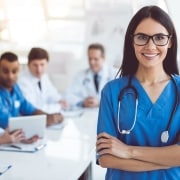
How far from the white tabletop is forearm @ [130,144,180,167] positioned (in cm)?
55

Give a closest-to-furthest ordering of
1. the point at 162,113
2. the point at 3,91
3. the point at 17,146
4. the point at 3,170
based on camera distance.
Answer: the point at 162,113 → the point at 3,170 → the point at 17,146 → the point at 3,91

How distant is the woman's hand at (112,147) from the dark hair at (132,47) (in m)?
0.23

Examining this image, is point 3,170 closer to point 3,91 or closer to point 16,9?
point 3,91

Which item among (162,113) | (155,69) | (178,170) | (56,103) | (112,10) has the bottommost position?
(56,103)

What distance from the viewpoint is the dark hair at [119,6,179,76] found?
1.12 meters

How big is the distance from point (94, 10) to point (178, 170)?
340 centimetres

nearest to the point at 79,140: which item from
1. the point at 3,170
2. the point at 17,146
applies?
the point at 17,146

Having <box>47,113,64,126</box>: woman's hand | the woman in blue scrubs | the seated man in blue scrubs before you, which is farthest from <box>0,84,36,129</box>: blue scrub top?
the woman in blue scrubs

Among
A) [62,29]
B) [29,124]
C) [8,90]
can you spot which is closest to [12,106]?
[8,90]

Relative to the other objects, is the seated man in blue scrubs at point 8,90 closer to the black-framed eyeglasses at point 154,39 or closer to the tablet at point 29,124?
the tablet at point 29,124

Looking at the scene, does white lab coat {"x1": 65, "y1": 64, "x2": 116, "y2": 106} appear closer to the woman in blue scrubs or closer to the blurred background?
the blurred background

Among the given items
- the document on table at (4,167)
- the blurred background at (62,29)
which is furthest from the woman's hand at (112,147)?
the blurred background at (62,29)

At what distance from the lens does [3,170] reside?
1.62 m

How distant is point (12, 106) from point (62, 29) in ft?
7.18
